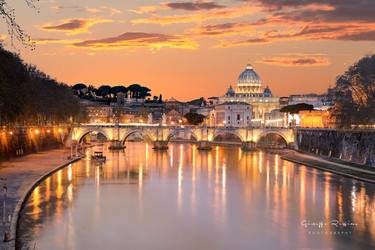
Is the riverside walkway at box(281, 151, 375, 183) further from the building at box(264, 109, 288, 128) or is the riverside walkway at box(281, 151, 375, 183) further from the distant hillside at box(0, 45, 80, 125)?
the building at box(264, 109, 288, 128)

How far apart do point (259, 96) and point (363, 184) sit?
5653 inches

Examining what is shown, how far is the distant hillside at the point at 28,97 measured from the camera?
166ft

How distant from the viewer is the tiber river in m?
31.2

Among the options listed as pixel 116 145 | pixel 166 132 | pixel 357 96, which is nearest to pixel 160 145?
pixel 166 132

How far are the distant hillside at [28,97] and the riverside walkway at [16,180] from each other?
14.0 feet

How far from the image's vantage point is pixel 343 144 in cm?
7494

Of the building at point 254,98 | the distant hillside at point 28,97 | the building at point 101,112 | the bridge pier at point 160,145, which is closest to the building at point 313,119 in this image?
the bridge pier at point 160,145

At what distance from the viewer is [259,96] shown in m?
195

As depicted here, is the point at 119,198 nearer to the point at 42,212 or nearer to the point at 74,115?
the point at 42,212

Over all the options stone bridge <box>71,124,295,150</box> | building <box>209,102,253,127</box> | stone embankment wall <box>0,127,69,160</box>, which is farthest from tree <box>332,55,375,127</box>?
building <box>209,102,253,127</box>

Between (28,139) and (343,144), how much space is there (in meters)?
36.5

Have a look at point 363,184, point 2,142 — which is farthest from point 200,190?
point 2,142

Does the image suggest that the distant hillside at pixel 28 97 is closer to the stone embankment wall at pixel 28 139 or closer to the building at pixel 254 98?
the stone embankment wall at pixel 28 139

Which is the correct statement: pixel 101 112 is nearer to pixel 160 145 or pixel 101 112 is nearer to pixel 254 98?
pixel 254 98
